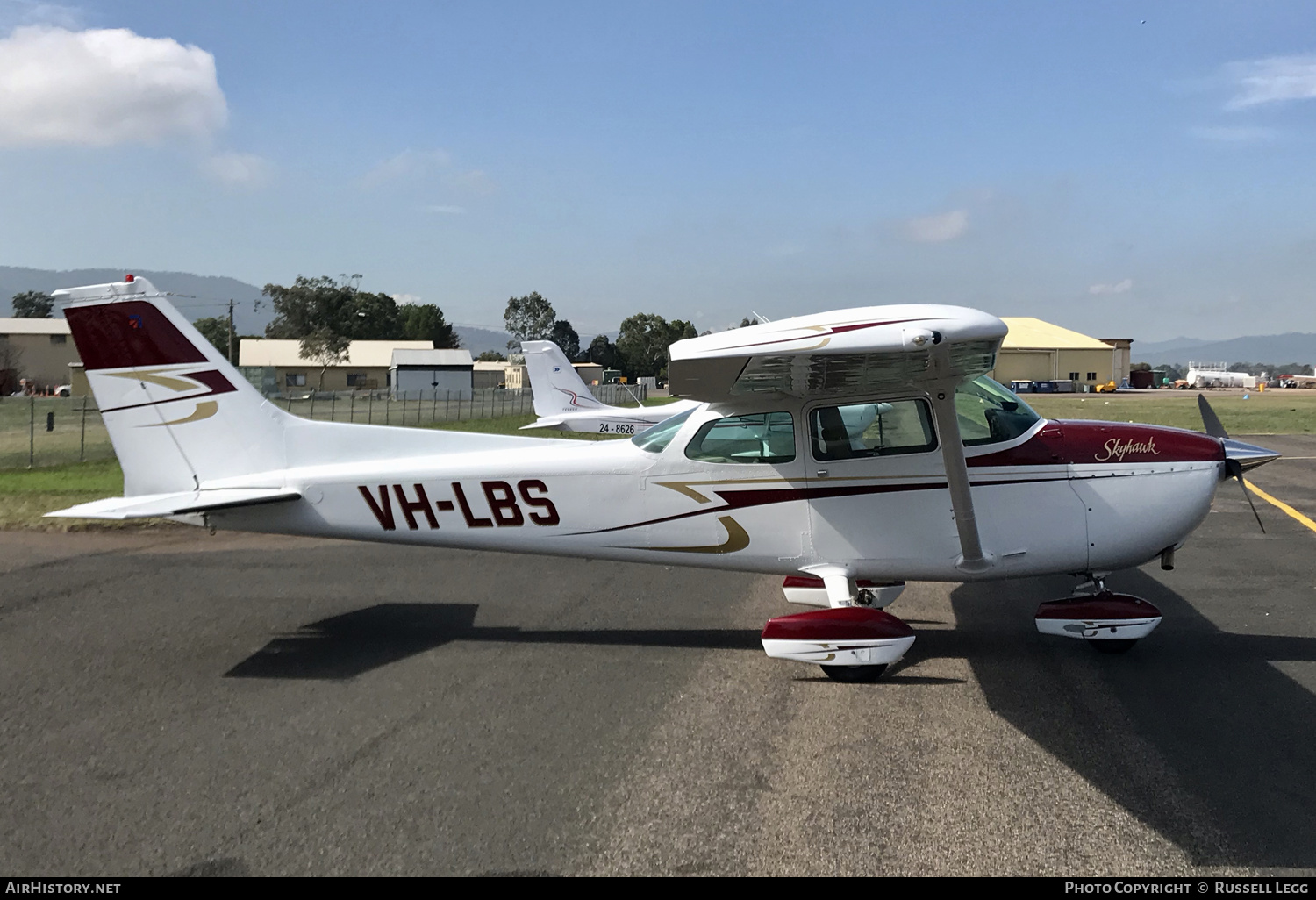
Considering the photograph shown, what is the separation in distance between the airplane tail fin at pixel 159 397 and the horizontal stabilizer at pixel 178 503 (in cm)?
19

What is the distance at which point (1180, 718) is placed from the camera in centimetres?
509

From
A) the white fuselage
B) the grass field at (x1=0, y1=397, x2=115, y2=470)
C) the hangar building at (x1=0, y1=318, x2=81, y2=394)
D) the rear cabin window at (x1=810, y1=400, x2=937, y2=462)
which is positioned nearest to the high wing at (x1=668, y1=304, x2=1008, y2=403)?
the rear cabin window at (x1=810, y1=400, x2=937, y2=462)

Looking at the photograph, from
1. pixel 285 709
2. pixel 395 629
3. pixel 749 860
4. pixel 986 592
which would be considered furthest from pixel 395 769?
pixel 986 592

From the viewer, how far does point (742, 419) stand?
6406 mm

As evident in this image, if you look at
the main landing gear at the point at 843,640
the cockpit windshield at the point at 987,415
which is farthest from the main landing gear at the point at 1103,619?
the cockpit windshield at the point at 987,415

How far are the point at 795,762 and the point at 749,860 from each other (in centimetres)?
105

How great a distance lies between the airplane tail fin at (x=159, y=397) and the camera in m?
6.77

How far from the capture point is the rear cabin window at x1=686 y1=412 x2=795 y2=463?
6.34 meters

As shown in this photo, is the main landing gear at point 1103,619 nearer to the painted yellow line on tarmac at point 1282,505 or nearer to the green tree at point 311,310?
the painted yellow line on tarmac at point 1282,505

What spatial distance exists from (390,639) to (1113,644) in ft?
17.5

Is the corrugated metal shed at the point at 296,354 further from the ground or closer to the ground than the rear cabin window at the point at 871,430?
further from the ground

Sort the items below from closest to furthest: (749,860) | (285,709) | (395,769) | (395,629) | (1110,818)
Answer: (749,860), (1110,818), (395,769), (285,709), (395,629)

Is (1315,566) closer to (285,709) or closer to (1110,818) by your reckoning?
(1110,818)

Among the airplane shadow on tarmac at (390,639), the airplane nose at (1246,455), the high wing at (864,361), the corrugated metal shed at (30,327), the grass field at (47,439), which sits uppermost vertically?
the corrugated metal shed at (30,327)
